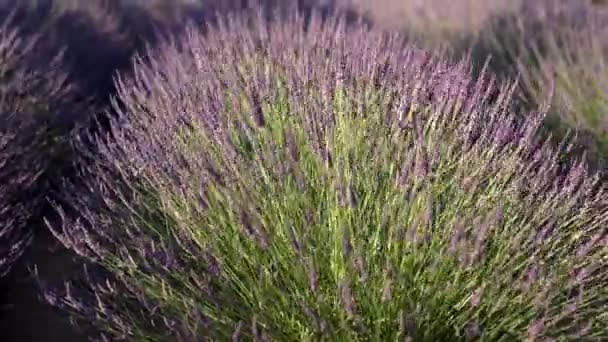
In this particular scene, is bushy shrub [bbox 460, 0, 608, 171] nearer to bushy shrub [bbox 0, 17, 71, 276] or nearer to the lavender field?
the lavender field

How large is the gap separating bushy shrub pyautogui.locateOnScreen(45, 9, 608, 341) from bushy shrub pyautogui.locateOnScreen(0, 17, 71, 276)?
0.74 meters

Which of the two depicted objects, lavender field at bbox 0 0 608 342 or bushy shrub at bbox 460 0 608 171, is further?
bushy shrub at bbox 460 0 608 171

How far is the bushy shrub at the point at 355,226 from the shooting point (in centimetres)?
259

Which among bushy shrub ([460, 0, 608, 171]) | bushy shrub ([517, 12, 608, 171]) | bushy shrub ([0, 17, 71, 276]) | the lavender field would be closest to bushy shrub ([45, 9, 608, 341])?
the lavender field

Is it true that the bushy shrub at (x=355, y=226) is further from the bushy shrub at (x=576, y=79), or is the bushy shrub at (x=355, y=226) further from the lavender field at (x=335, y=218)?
the bushy shrub at (x=576, y=79)

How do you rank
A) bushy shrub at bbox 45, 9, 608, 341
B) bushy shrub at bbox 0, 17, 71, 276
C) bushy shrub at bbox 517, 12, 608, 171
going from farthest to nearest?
bushy shrub at bbox 517, 12, 608, 171, bushy shrub at bbox 0, 17, 71, 276, bushy shrub at bbox 45, 9, 608, 341

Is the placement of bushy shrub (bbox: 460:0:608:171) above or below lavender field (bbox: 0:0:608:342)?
below

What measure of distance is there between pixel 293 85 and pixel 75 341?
4.93 ft

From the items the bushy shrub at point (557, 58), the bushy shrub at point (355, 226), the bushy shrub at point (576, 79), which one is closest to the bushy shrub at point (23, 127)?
the bushy shrub at point (355, 226)

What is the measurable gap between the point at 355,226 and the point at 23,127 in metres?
2.59

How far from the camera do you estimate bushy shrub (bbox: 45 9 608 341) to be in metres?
2.59

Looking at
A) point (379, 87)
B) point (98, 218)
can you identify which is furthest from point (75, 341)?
point (379, 87)

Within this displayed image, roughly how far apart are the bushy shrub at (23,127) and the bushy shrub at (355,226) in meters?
0.74

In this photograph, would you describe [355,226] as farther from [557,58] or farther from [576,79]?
[557,58]
